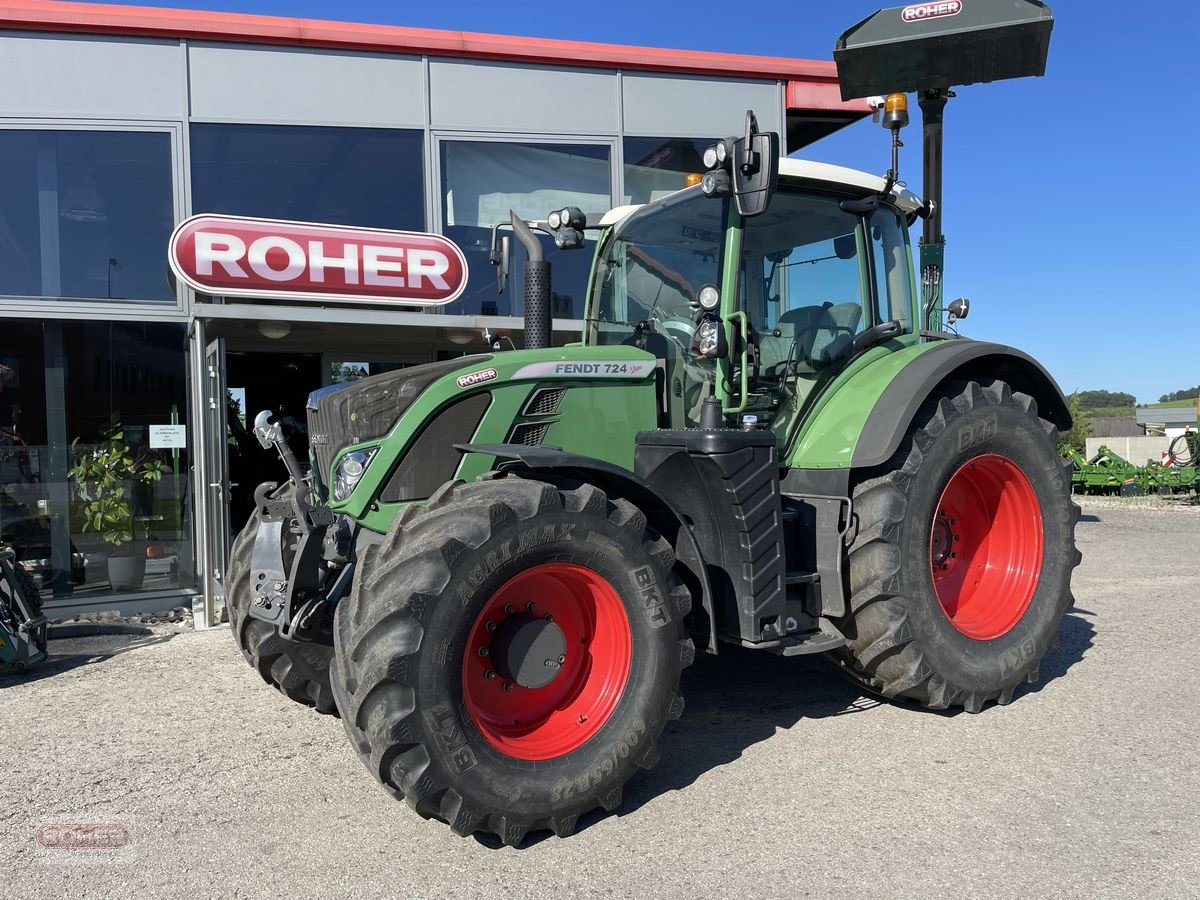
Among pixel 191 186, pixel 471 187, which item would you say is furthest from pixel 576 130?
pixel 191 186

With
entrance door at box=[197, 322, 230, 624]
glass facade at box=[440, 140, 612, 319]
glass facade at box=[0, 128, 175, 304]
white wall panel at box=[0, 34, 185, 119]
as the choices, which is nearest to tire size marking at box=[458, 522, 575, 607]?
entrance door at box=[197, 322, 230, 624]

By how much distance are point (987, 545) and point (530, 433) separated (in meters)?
2.51

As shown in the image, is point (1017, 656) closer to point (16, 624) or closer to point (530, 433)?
point (530, 433)

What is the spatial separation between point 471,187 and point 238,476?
3744 millimetres

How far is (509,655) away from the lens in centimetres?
308

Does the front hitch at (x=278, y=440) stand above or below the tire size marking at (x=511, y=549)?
above

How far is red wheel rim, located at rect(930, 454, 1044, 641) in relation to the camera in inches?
172

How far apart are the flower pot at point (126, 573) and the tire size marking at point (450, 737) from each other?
18.2ft

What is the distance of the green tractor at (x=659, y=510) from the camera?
2852 millimetres

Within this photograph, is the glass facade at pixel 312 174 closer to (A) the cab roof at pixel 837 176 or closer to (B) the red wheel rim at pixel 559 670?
(A) the cab roof at pixel 837 176

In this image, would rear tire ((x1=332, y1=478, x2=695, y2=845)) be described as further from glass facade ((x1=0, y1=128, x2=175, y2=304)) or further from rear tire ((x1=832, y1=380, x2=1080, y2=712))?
glass facade ((x1=0, y1=128, x2=175, y2=304))

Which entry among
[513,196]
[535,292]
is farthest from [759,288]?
[513,196]

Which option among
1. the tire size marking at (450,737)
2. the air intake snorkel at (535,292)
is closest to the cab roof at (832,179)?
the air intake snorkel at (535,292)

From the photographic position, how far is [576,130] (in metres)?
8.48
